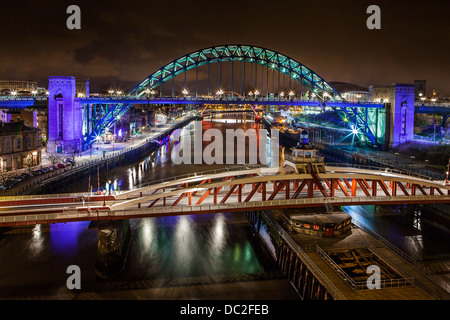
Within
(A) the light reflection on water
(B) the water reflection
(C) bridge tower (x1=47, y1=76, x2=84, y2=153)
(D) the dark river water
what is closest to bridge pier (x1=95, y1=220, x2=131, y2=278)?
(D) the dark river water

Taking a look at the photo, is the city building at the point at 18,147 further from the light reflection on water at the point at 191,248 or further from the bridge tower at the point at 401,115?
the bridge tower at the point at 401,115

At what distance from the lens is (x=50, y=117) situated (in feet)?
152

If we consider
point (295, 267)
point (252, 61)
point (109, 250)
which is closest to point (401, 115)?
point (252, 61)

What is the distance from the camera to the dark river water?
16.9 m

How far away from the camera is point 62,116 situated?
153ft

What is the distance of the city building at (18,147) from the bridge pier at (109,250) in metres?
17.8

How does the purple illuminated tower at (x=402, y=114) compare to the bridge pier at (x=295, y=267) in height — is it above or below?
above

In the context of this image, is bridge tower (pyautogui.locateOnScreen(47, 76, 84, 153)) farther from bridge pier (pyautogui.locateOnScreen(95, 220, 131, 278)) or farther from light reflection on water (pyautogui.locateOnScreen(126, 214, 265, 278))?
bridge pier (pyautogui.locateOnScreen(95, 220, 131, 278))

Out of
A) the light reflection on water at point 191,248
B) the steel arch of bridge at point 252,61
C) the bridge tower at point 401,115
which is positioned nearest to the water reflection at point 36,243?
the light reflection on water at point 191,248

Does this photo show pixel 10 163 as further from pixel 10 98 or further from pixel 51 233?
pixel 10 98

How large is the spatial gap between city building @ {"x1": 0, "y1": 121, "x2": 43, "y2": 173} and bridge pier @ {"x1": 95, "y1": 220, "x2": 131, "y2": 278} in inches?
700

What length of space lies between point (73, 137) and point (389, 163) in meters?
33.4

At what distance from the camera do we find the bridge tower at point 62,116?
4597 centimetres

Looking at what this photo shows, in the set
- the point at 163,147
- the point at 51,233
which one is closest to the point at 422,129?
the point at 163,147
